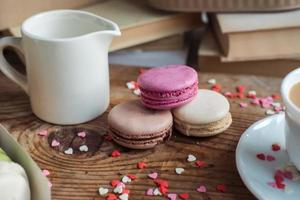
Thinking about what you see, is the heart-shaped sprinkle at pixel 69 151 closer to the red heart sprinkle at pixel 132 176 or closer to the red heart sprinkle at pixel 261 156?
the red heart sprinkle at pixel 132 176

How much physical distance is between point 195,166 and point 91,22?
0.21 metres

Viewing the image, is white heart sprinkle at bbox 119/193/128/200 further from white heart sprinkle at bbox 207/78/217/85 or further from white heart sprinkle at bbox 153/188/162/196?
white heart sprinkle at bbox 207/78/217/85

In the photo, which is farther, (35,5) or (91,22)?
(35,5)

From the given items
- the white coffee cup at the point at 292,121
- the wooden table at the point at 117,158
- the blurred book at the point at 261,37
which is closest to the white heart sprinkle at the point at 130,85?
the wooden table at the point at 117,158

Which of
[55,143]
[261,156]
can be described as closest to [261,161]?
[261,156]

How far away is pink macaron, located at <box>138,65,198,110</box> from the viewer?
58cm

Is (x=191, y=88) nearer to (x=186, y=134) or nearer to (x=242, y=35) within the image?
(x=186, y=134)

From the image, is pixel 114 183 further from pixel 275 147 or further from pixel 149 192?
pixel 275 147

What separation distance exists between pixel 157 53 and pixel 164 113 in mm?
229

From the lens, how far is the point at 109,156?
58 cm

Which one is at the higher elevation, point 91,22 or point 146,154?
point 91,22

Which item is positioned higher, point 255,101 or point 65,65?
point 65,65

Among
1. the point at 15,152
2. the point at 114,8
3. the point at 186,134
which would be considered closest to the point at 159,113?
the point at 186,134

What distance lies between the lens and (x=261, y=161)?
54 cm
